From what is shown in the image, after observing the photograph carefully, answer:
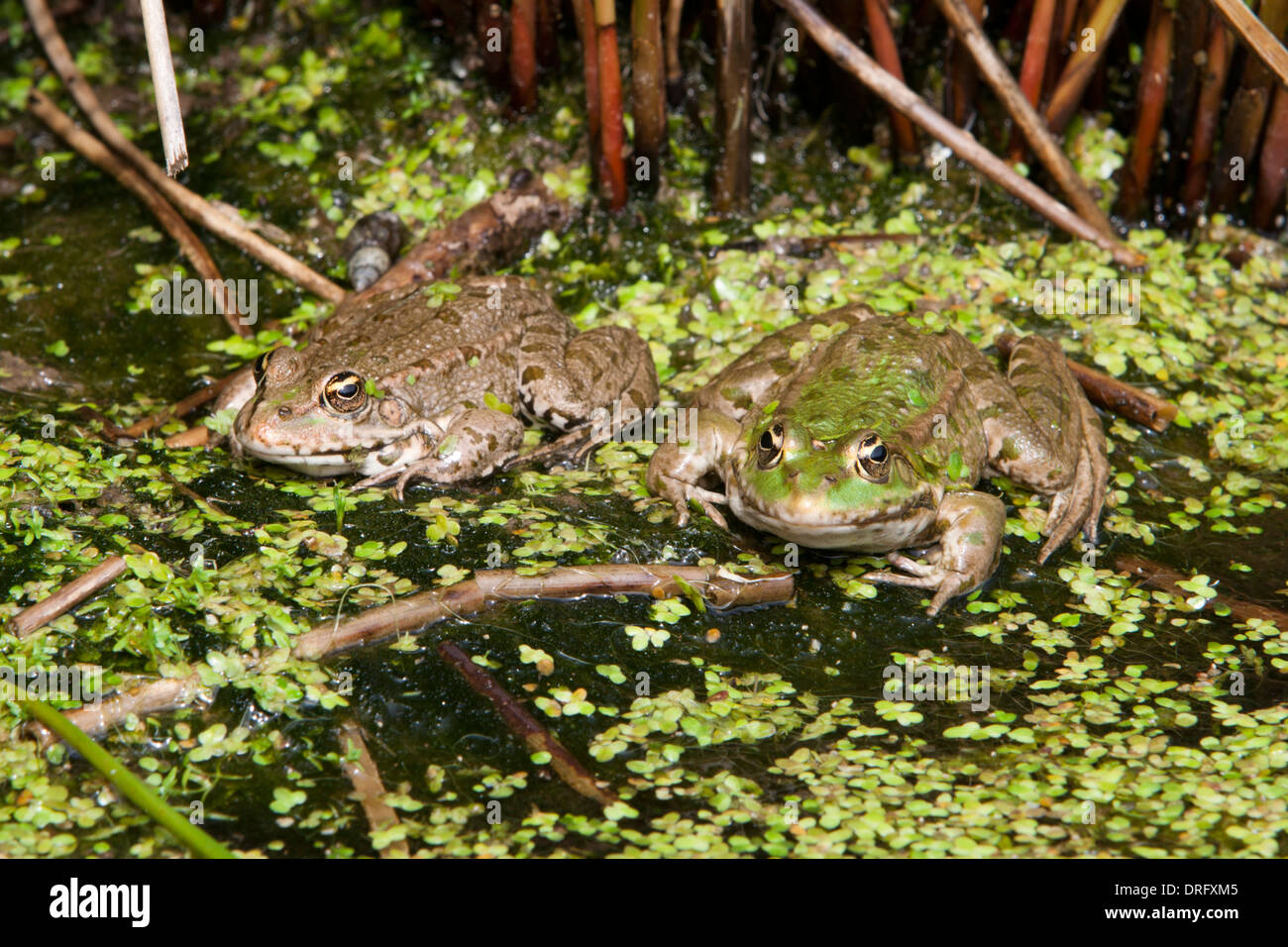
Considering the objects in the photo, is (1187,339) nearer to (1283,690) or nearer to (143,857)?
(1283,690)

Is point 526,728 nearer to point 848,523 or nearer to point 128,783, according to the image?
point 128,783

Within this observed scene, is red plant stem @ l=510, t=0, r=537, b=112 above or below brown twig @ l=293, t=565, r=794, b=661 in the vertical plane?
above

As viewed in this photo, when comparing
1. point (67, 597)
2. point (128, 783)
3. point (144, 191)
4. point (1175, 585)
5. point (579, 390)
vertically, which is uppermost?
point (144, 191)

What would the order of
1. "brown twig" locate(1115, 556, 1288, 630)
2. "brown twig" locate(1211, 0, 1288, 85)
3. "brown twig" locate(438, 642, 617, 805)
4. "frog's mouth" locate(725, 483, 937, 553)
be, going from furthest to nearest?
"brown twig" locate(1211, 0, 1288, 85) → "brown twig" locate(1115, 556, 1288, 630) → "frog's mouth" locate(725, 483, 937, 553) → "brown twig" locate(438, 642, 617, 805)

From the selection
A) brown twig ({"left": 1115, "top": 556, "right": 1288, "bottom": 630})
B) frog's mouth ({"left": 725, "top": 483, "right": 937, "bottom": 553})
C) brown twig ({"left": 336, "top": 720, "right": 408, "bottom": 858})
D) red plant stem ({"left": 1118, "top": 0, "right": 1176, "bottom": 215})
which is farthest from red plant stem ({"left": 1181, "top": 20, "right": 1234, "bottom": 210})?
brown twig ({"left": 336, "top": 720, "right": 408, "bottom": 858})

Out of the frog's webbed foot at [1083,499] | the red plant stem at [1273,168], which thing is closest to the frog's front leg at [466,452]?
the frog's webbed foot at [1083,499]

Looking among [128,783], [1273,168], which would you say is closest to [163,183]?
[128,783]

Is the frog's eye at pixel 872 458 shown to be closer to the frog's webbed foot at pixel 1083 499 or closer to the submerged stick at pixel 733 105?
the frog's webbed foot at pixel 1083 499

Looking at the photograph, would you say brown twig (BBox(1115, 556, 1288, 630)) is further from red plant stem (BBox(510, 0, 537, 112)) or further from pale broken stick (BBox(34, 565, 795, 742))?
red plant stem (BBox(510, 0, 537, 112))
